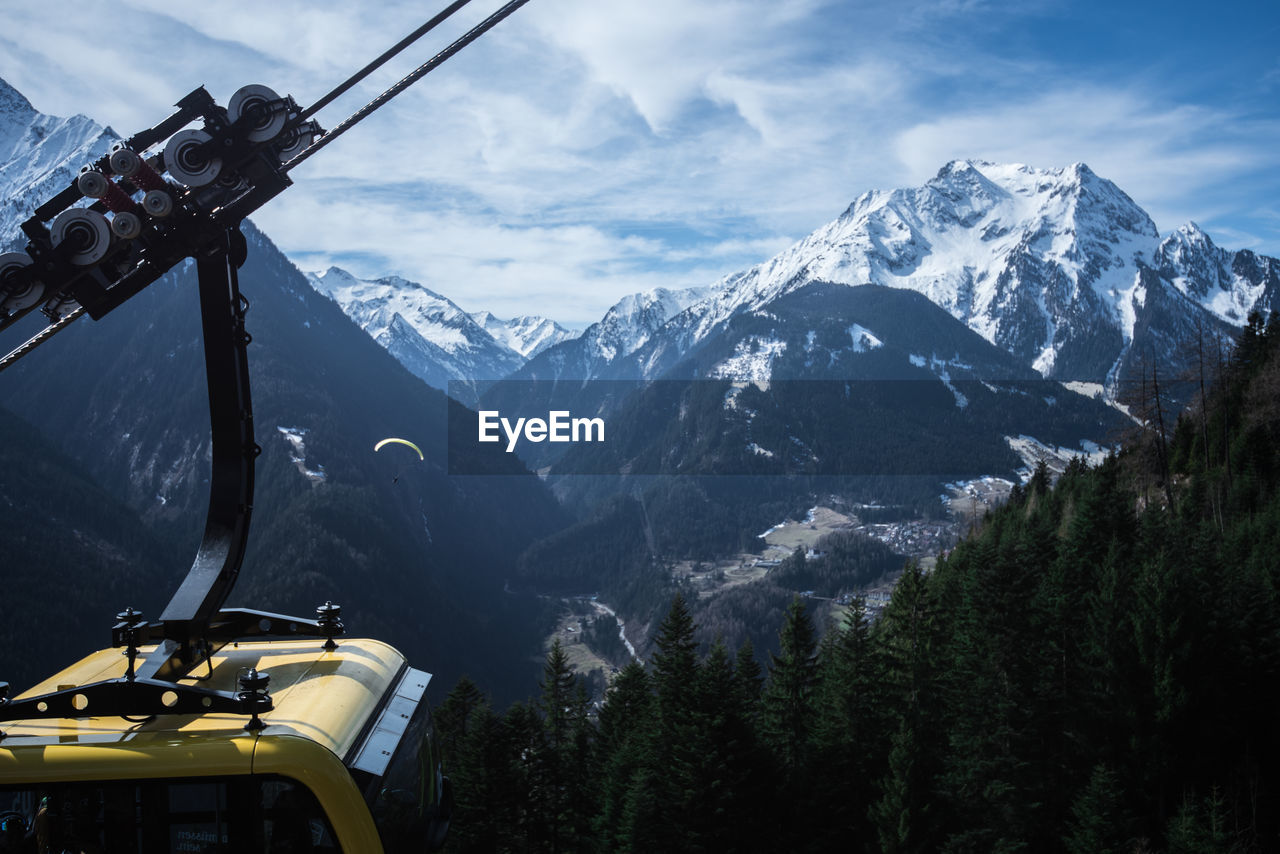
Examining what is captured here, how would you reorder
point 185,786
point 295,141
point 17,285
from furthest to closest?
point 295,141 < point 17,285 < point 185,786

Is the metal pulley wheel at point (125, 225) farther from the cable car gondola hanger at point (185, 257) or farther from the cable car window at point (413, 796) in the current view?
the cable car window at point (413, 796)

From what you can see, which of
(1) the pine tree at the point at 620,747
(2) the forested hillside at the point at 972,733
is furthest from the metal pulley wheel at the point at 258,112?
(1) the pine tree at the point at 620,747

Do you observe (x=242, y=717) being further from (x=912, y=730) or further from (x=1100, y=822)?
(x=1100, y=822)

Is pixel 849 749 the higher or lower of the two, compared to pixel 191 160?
lower

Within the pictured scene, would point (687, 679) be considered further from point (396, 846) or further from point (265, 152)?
point (265, 152)

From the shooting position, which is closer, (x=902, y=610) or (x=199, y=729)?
(x=199, y=729)

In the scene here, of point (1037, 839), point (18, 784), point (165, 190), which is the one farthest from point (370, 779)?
point (1037, 839)

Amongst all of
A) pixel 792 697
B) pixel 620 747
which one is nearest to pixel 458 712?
pixel 620 747
